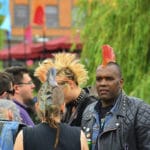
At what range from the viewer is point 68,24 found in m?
52.6

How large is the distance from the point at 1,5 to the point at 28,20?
26.3 meters

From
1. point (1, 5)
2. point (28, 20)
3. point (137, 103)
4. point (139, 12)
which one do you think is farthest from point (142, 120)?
point (28, 20)

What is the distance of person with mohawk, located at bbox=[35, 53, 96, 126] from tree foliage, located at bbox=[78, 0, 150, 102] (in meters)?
3.69

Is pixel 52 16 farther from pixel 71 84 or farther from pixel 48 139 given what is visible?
pixel 48 139

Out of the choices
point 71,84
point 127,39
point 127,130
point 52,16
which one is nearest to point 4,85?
point 71,84

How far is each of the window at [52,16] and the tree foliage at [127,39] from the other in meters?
40.6

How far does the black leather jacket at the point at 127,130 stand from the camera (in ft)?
16.4

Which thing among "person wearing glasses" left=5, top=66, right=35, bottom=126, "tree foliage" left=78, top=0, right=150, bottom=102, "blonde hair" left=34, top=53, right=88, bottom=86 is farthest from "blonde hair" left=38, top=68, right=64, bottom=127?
"tree foliage" left=78, top=0, right=150, bottom=102

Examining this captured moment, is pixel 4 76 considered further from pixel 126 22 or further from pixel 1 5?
pixel 1 5

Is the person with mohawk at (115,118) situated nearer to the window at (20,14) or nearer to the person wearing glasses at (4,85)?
the person wearing glasses at (4,85)

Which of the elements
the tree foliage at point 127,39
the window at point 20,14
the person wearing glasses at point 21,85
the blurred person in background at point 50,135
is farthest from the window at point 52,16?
the blurred person in background at point 50,135

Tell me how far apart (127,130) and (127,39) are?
586 cm

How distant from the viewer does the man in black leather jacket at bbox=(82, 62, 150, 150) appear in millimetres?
5016

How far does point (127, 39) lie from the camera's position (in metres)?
10.8
